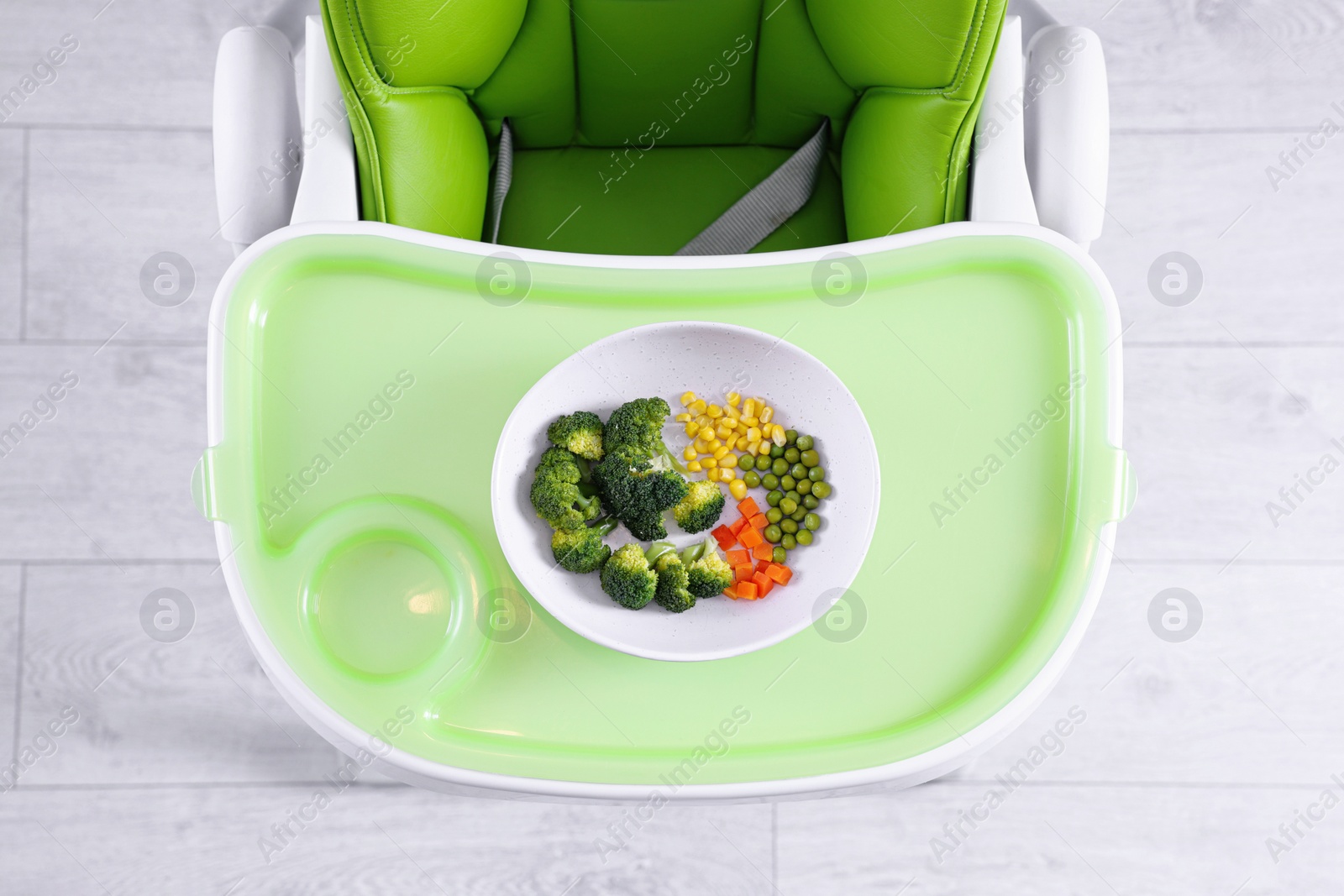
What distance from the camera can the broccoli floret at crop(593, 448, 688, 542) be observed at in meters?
0.83

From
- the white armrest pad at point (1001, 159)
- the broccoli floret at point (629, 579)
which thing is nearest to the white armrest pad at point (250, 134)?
the broccoli floret at point (629, 579)

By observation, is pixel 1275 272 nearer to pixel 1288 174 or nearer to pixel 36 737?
→ pixel 1288 174

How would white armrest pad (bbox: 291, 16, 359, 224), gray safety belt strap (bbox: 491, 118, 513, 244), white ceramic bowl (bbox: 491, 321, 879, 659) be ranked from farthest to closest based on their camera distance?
gray safety belt strap (bbox: 491, 118, 513, 244), white armrest pad (bbox: 291, 16, 359, 224), white ceramic bowl (bbox: 491, 321, 879, 659)

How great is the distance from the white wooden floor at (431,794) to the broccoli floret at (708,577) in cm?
95

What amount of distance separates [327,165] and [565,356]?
1.04ft

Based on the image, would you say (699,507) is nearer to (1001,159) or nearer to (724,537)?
(724,537)

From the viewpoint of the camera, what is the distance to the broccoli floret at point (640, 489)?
83 cm

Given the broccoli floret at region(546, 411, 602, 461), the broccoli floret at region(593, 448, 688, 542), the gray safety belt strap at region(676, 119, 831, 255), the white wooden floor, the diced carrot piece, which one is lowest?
the white wooden floor

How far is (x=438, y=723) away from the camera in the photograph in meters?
0.88

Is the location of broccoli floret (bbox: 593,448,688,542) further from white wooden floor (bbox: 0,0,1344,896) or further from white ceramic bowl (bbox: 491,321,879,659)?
white wooden floor (bbox: 0,0,1344,896)

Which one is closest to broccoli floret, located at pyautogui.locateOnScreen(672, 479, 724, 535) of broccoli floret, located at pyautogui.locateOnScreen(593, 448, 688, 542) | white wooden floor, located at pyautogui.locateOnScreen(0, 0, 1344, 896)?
broccoli floret, located at pyautogui.locateOnScreen(593, 448, 688, 542)

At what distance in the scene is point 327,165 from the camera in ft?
3.07

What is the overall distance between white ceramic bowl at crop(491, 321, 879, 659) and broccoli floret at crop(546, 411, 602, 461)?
20 mm

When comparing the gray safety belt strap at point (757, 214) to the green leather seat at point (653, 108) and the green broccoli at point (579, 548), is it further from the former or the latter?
the green broccoli at point (579, 548)
